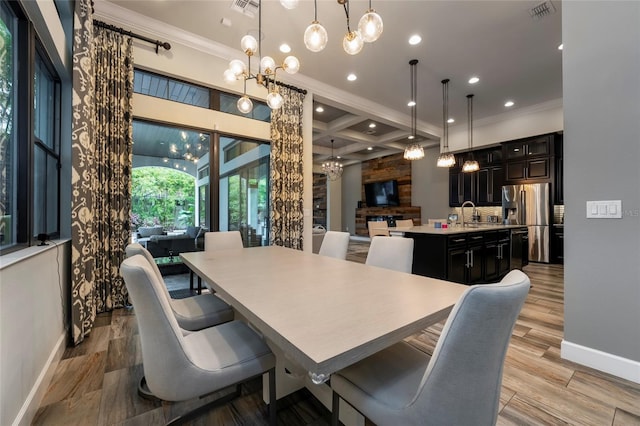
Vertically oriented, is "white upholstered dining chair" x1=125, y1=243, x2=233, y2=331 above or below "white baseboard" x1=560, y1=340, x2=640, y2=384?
above

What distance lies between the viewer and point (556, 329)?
2592 millimetres

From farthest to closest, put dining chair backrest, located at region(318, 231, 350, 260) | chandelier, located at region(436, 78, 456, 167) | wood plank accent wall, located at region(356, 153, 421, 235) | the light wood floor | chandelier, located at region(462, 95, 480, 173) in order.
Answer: wood plank accent wall, located at region(356, 153, 421, 235)
chandelier, located at region(462, 95, 480, 173)
chandelier, located at region(436, 78, 456, 167)
dining chair backrest, located at region(318, 231, 350, 260)
the light wood floor

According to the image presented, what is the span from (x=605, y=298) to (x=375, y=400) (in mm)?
2090

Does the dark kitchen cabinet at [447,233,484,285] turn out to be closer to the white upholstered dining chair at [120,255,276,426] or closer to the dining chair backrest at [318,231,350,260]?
the dining chair backrest at [318,231,350,260]

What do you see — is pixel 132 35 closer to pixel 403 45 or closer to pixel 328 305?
pixel 403 45

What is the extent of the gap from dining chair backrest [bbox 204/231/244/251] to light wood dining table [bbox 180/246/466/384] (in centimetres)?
108

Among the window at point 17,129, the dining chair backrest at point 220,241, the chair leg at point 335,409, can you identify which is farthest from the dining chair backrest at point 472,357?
the dining chair backrest at point 220,241

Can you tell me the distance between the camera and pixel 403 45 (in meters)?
3.68

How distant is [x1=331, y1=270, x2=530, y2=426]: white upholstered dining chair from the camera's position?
69 centimetres

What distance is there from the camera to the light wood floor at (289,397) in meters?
1.46

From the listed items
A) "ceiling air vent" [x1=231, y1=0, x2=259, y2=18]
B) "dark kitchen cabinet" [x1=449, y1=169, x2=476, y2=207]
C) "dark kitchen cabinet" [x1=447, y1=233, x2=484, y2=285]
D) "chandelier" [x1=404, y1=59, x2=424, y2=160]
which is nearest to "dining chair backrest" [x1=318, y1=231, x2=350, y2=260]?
"dark kitchen cabinet" [x1=447, y1=233, x2=484, y2=285]

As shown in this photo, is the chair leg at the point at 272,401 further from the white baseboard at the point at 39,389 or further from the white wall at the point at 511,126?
the white wall at the point at 511,126

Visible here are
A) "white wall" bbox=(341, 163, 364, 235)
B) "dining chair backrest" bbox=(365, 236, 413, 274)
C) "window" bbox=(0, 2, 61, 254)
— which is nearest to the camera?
"window" bbox=(0, 2, 61, 254)

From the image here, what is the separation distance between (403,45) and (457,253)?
9.55 ft
